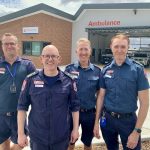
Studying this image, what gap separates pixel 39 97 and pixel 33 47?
24.9m

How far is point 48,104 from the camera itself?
141 inches

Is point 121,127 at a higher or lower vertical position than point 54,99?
lower

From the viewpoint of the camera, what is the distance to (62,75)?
3.75 m

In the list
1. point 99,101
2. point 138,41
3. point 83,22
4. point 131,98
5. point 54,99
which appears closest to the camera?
point 54,99

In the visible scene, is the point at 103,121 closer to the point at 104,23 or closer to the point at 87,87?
the point at 87,87

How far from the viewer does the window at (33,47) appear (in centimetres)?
2764

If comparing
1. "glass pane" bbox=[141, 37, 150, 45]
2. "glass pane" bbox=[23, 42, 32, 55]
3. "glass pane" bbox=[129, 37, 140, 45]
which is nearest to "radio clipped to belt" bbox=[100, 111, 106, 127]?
"glass pane" bbox=[23, 42, 32, 55]

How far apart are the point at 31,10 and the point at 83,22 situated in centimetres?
538

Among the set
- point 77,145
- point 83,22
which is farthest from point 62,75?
point 83,22

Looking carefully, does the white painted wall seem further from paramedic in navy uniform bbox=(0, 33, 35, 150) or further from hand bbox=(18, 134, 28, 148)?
hand bbox=(18, 134, 28, 148)

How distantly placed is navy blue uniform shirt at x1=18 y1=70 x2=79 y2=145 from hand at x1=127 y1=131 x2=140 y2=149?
0.85m

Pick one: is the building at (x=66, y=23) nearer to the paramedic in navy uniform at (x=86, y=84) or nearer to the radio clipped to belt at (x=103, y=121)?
the paramedic in navy uniform at (x=86, y=84)

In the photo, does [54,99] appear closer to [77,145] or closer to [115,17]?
[77,145]

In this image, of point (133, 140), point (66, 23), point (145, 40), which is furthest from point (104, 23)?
point (133, 140)
